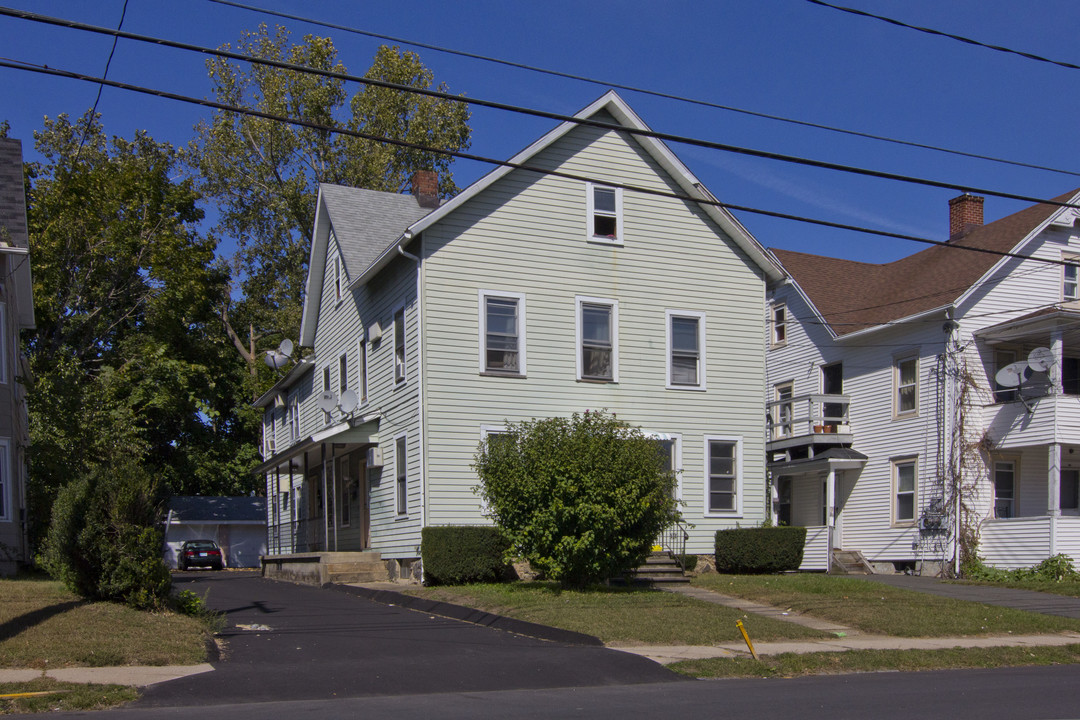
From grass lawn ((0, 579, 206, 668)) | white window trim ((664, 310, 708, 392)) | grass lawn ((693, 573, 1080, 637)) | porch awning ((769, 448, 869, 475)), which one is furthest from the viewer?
porch awning ((769, 448, 869, 475))

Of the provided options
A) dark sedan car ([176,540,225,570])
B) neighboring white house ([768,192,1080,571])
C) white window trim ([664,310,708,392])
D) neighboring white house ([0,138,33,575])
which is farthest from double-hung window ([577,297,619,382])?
dark sedan car ([176,540,225,570])

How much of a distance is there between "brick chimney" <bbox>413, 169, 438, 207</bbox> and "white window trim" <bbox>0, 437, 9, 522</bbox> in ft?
38.5

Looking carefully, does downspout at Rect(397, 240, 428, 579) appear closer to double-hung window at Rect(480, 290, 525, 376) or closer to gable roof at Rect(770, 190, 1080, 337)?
double-hung window at Rect(480, 290, 525, 376)

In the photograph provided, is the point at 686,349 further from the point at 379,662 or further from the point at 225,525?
the point at 225,525

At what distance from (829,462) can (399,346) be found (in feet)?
39.9

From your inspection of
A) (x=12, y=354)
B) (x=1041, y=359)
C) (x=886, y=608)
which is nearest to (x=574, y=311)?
(x=886, y=608)

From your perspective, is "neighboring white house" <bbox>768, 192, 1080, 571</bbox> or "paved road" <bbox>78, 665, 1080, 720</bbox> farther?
"neighboring white house" <bbox>768, 192, 1080, 571</bbox>

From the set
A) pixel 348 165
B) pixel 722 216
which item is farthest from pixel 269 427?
pixel 722 216

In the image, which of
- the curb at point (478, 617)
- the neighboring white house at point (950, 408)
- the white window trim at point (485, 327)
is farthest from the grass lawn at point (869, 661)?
the neighboring white house at point (950, 408)

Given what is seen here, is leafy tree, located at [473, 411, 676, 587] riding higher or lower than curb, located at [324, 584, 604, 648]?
higher

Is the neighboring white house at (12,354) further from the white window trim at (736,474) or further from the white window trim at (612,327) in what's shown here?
the white window trim at (736,474)

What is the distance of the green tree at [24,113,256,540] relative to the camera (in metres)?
26.9

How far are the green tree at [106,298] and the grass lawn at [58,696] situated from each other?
58.7 feet

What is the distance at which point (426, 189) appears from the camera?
92.1 ft
